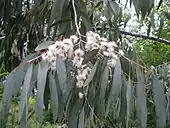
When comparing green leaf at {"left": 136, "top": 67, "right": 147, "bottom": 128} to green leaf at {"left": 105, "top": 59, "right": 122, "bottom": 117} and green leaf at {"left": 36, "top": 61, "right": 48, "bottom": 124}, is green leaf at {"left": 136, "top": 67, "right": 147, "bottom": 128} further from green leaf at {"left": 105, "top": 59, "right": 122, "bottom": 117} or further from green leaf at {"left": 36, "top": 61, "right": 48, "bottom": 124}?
green leaf at {"left": 36, "top": 61, "right": 48, "bottom": 124}

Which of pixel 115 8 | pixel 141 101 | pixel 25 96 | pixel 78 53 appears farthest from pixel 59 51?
pixel 115 8

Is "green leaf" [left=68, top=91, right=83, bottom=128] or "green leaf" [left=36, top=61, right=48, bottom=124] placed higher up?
"green leaf" [left=36, top=61, right=48, bottom=124]

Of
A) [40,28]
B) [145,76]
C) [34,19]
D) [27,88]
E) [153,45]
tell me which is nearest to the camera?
[27,88]

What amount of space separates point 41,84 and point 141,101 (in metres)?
0.27

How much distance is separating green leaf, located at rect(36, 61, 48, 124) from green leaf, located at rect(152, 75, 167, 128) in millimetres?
305

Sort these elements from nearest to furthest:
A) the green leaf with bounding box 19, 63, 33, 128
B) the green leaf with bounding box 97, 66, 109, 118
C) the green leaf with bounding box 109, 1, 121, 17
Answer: the green leaf with bounding box 19, 63, 33, 128, the green leaf with bounding box 97, 66, 109, 118, the green leaf with bounding box 109, 1, 121, 17

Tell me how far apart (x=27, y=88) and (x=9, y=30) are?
1181 mm

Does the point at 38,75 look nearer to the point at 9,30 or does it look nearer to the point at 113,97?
the point at 113,97

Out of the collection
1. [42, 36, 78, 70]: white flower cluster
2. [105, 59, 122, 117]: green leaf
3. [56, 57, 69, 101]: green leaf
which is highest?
[42, 36, 78, 70]: white flower cluster

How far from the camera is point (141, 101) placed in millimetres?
1031

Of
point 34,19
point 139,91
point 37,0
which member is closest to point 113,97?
point 139,91

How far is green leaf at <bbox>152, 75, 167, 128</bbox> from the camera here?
101 centimetres

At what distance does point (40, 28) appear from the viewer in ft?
6.81

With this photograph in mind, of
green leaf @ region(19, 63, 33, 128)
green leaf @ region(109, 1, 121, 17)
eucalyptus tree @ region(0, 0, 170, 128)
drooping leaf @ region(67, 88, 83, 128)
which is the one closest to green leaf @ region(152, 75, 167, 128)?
eucalyptus tree @ region(0, 0, 170, 128)
